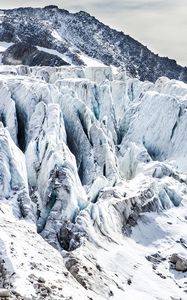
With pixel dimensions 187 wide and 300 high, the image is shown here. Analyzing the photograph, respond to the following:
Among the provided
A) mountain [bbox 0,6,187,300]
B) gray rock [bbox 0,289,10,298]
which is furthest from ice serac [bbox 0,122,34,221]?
gray rock [bbox 0,289,10,298]

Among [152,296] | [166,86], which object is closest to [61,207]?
[152,296]

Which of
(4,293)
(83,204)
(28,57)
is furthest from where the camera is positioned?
(28,57)

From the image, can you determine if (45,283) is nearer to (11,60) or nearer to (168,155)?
(168,155)

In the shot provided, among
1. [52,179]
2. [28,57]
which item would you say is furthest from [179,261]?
[28,57]

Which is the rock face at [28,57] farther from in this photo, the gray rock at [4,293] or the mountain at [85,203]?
the gray rock at [4,293]

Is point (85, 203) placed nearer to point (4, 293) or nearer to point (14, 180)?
point (14, 180)

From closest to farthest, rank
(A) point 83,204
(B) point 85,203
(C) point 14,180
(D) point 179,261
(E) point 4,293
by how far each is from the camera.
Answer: (E) point 4,293
(D) point 179,261
(C) point 14,180
(A) point 83,204
(B) point 85,203
